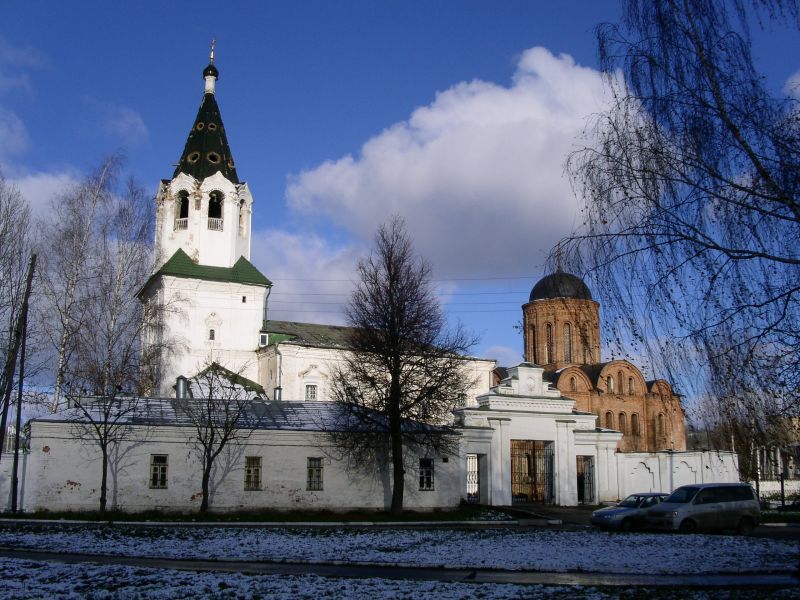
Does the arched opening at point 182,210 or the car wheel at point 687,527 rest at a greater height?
the arched opening at point 182,210

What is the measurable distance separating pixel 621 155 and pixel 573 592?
604 centimetres

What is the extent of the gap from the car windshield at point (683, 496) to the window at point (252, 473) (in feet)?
48.2

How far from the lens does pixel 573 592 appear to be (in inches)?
432

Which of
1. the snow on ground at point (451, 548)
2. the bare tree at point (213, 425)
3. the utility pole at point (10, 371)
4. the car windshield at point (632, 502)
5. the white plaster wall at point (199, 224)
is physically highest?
the white plaster wall at point (199, 224)

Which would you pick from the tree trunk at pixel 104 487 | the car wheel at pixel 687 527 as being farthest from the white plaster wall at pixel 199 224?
the car wheel at pixel 687 527

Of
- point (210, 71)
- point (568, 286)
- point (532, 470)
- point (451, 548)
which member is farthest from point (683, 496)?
point (210, 71)

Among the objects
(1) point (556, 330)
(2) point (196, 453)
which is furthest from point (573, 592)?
(1) point (556, 330)

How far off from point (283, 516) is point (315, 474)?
354 centimetres

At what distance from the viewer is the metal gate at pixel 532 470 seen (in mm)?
35781

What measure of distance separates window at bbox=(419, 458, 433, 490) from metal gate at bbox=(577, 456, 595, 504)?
28.7 feet

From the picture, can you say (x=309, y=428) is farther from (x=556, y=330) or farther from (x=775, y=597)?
(x=556, y=330)

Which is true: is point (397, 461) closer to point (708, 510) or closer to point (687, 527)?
point (687, 527)

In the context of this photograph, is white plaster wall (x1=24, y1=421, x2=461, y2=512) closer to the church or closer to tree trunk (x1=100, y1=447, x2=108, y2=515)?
the church

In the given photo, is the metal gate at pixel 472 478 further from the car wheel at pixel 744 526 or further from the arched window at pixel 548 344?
the arched window at pixel 548 344
